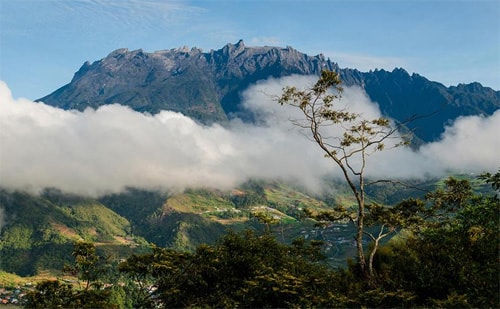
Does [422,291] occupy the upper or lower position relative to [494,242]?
lower

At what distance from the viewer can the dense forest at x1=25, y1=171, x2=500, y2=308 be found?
21984mm

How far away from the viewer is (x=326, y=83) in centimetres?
3183

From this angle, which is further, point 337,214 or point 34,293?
point 337,214

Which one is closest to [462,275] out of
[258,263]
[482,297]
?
[482,297]

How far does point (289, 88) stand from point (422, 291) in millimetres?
18008

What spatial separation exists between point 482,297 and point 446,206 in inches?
1376

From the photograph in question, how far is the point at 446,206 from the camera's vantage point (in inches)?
2024

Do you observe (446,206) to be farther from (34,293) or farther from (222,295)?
(34,293)

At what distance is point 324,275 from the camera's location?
3167 centimetres

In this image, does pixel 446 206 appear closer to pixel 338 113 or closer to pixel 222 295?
pixel 338 113

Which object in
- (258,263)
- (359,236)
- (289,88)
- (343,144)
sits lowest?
(258,263)

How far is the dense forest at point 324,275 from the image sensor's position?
72.1 feet

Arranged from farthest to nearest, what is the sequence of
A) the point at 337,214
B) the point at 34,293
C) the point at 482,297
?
the point at 337,214
the point at 34,293
the point at 482,297

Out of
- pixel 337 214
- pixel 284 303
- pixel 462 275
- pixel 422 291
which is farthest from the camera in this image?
pixel 337 214
